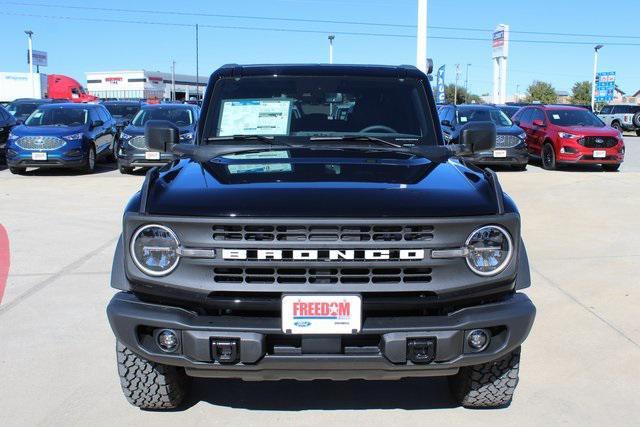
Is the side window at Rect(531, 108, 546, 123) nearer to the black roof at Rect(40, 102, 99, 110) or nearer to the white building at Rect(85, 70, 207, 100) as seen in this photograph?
the black roof at Rect(40, 102, 99, 110)

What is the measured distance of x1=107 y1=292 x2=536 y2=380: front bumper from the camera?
9.10ft

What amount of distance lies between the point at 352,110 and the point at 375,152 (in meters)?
0.56

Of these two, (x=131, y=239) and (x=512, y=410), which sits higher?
(x=131, y=239)

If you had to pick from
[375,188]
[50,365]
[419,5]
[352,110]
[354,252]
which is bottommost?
[50,365]

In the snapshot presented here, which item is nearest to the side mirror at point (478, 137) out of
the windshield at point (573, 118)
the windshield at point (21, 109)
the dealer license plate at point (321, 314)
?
the dealer license plate at point (321, 314)

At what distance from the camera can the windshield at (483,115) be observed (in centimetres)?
1680

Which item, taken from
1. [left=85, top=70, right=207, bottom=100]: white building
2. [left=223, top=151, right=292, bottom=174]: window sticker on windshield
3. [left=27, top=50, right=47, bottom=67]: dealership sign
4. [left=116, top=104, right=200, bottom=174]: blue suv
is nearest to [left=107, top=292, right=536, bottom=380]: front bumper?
[left=223, top=151, right=292, bottom=174]: window sticker on windshield

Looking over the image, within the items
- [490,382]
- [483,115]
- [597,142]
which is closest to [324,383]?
[490,382]

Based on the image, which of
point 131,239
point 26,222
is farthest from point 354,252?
point 26,222

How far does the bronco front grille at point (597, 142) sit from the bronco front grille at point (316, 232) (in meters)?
14.3

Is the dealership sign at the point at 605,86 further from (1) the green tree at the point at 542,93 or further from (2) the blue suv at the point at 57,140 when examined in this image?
(2) the blue suv at the point at 57,140

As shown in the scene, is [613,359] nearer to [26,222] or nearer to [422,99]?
[422,99]

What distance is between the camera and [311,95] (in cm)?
429

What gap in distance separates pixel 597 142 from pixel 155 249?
14.9 metres
